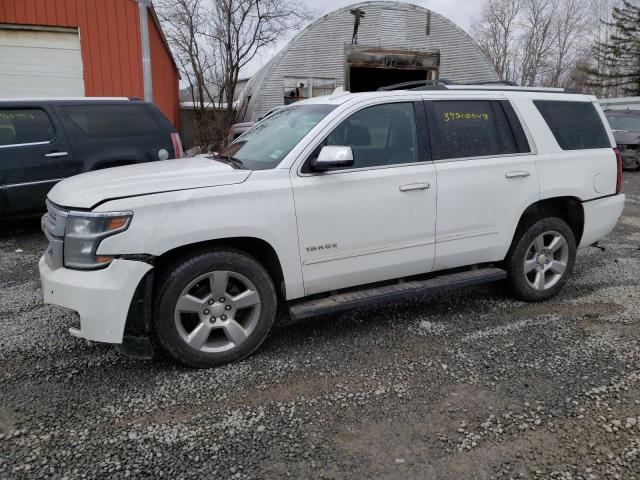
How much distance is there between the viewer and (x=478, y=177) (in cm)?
401

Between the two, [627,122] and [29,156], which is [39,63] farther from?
[627,122]

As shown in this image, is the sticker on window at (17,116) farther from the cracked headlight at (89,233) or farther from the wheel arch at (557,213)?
the wheel arch at (557,213)

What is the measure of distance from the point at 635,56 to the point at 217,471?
41271mm

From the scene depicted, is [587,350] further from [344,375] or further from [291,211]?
[291,211]

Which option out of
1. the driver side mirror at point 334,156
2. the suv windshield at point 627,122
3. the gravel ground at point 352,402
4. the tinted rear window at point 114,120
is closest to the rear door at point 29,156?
the tinted rear window at point 114,120

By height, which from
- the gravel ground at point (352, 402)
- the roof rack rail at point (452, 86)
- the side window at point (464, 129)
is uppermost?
the roof rack rail at point (452, 86)

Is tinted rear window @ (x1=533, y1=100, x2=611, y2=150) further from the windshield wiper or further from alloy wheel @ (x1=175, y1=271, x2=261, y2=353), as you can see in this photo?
alloy wheel @ (x1=175, y1=271, x2=261, y2=353)

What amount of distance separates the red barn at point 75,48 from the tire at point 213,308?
29.7ft

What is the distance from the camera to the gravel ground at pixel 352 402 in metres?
2.46

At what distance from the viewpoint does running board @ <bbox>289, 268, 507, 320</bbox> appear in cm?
349

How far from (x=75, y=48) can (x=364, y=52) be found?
29.5 ft

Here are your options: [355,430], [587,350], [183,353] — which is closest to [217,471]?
[355,430]

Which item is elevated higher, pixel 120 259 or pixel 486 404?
pixel 120 259

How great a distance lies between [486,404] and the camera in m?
2.94
